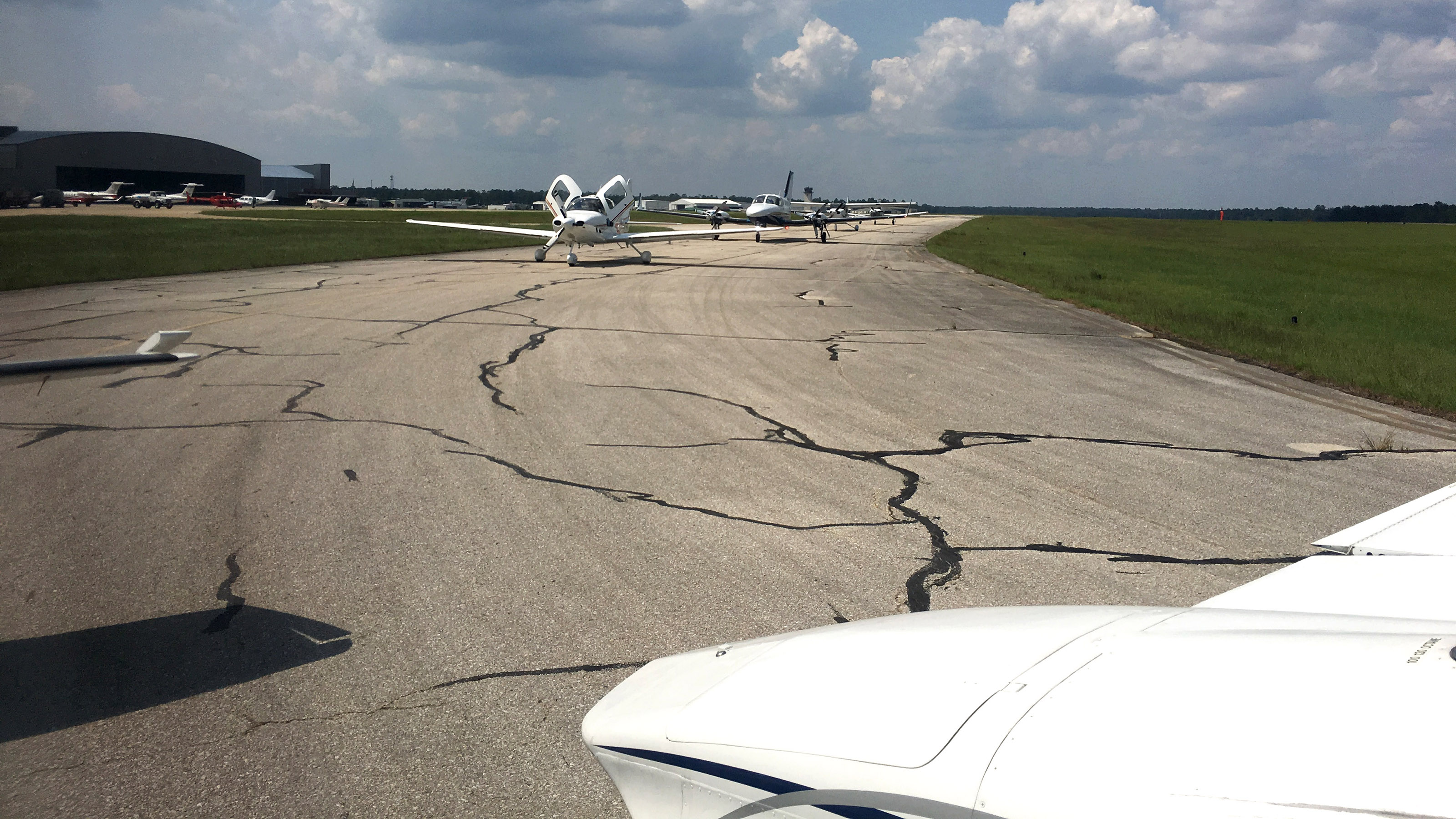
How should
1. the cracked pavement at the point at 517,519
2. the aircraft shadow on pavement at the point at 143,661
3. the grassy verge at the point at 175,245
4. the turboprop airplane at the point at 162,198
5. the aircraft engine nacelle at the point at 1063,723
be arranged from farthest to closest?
the turboprop airplane at the point at 162,198, the grassy verge at the point at 175,245, the aircraft shadow on pavement at the point at 143,661, the cracked pavement at the point at 517,519, the aircraft engine nacelle at the point at 1063,723

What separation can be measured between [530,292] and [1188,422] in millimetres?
14921

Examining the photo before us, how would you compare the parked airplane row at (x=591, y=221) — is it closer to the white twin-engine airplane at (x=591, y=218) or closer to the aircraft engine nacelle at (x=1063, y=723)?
the white twin-engine airplane at (x=591, y=218)

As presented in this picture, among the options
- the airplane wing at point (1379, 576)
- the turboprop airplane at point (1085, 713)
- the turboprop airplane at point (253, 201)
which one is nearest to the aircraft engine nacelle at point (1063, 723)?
the turboprop airplane at point (1085, 713)

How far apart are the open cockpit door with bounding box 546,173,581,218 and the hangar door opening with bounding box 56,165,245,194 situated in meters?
13.0

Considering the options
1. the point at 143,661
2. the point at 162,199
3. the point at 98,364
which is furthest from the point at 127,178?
the point at 162,199

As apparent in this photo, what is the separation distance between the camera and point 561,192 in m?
30.1

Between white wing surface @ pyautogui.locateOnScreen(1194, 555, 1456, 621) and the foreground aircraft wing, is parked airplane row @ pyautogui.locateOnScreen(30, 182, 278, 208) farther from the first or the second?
white wing surface @ pyautogui.locateOnScreen(1194, 555, 1456, 621)

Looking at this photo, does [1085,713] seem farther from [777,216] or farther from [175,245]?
[777,216]

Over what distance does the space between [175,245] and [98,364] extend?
3205 centimetres

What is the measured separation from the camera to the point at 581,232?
96.3 ft

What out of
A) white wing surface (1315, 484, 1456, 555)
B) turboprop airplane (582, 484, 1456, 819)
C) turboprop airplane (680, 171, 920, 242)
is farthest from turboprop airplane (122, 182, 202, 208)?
white wing surface (1315, 484, 1456, 555)

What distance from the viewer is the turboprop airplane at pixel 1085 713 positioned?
51.7 inches

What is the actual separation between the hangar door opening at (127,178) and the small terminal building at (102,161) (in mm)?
57

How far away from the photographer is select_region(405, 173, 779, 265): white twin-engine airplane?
2900 centimetres
